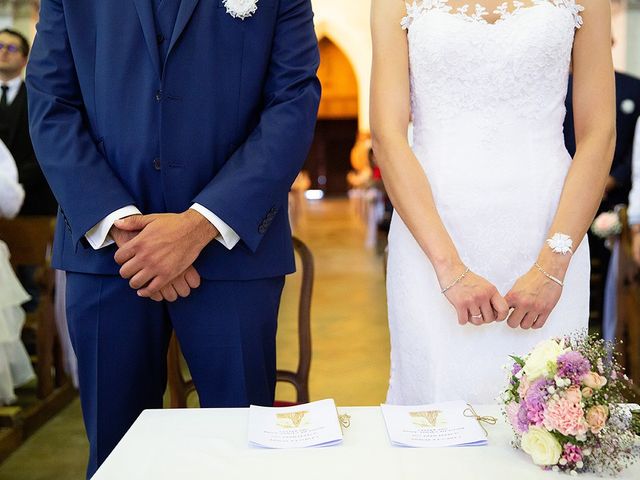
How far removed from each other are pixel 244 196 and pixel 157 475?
0.77 meters

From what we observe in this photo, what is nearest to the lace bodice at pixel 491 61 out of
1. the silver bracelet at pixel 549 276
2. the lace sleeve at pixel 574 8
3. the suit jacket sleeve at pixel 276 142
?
the lace sleeve at pixel 574 8

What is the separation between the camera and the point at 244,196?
1.81m

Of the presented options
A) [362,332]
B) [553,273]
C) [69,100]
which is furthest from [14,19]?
[553,273]

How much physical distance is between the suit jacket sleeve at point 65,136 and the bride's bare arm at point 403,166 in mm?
624

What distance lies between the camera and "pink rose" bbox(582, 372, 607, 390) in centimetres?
118

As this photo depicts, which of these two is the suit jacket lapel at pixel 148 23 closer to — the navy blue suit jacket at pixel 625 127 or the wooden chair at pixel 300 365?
the wooden chair at pixel 300 365

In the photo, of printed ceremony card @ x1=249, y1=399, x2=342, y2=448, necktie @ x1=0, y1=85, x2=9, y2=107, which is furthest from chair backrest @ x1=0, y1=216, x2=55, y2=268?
printed ceremony card @ x1=249, y1=399, x2=342, y2=448

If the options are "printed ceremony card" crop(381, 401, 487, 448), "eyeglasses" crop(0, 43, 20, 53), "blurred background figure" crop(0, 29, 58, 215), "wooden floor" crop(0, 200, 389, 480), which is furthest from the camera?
"eyeglasses" crop(0, 43, 20, 53)

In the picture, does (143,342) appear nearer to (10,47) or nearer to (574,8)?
(574,8)

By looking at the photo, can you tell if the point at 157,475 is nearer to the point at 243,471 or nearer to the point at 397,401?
the point at 243,471

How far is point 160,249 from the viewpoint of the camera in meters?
1.75

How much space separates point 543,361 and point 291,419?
44 centimetres

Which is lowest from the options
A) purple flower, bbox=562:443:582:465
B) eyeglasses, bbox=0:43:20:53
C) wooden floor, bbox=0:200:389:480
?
wooden floor, bbox=0:200:389:480

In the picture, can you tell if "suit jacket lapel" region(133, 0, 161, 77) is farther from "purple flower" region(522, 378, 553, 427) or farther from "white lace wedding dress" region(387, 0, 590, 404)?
"purple flower" region(522, 378, 553, 427)
